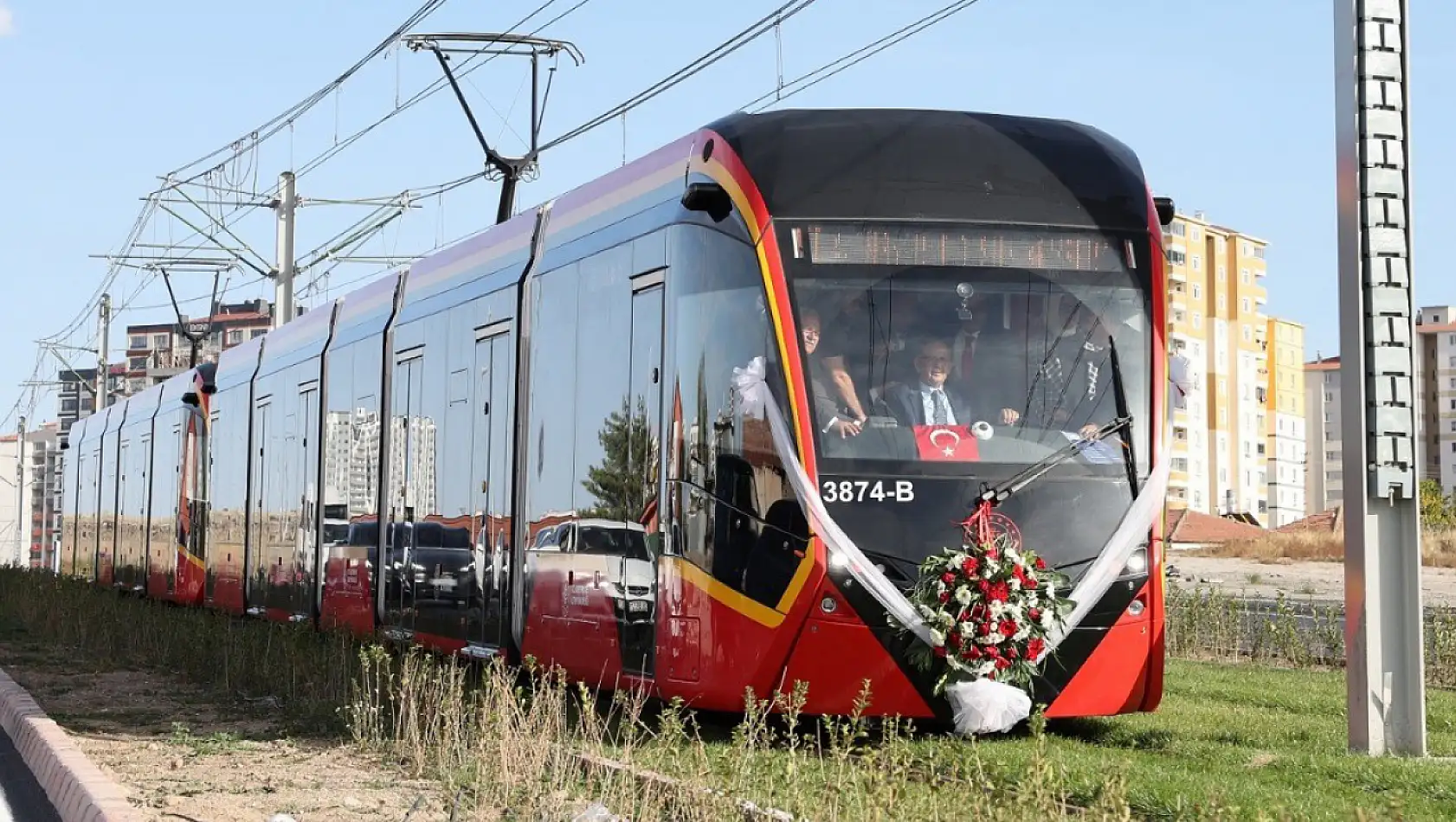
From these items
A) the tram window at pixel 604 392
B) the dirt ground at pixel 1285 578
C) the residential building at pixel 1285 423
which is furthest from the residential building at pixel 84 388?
the residential building at pixel 1285 423

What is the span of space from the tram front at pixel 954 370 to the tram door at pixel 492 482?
4507 mm

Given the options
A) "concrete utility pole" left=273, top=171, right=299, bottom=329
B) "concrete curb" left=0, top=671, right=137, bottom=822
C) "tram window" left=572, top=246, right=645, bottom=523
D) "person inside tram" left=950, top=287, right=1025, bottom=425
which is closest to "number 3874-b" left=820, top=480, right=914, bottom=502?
"person inside tram" left=950, top=287, right=1025, bottom=425

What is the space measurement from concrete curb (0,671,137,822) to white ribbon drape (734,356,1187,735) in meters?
3.70

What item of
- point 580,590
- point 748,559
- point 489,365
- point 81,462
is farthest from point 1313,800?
point 81,462

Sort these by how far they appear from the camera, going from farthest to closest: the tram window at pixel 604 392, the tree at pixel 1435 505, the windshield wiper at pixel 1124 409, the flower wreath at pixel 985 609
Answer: the tree at pixel 1435 505 → the tram window at pixel 604 392 → the windshield wiper at pixel 1124 409 → the flower wreath at pixel 985 609

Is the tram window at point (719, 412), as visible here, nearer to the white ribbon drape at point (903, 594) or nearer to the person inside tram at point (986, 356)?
the white ribbon drape at point (903, 594)

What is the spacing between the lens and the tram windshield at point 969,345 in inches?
461

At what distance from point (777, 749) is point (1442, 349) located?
192 metres

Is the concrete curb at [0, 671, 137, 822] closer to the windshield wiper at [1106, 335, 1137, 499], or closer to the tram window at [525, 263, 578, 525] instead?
the tram window at [525, 263, 578, 525]

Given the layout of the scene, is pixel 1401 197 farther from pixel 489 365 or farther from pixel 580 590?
pixel 489 365

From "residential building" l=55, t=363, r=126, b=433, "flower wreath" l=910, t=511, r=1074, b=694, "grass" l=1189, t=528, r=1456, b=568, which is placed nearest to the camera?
"flower wreath" l=910, t=511, r=1074, b=694

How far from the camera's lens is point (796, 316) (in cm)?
1173

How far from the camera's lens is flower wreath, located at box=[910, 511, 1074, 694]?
11398 mm

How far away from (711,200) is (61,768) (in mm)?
4625
